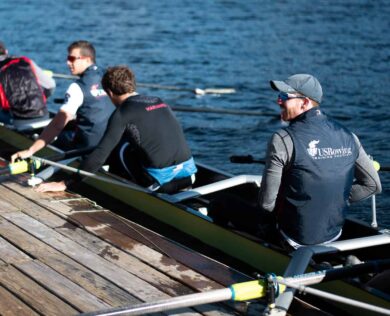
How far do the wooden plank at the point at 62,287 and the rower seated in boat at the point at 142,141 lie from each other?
73.1 inches

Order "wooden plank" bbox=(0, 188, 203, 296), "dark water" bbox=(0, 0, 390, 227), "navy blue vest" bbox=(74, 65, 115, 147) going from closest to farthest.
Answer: "wooden plank" bbox=(0, 188, 203, 296) < "navy blue vest" bbox=(74, 65, 115, 147) < "dark water" bbox=(0, 0, 390, 227)

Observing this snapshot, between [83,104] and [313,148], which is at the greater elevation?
[313,148]

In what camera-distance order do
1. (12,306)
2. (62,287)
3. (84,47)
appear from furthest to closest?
(84,47) → (62,287) → (12,306)

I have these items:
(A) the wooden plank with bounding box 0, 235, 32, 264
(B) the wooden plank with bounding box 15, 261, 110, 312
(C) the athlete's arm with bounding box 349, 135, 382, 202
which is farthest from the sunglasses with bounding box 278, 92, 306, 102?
(A) the wooden plank with bounding box 0, 235, 32, 264

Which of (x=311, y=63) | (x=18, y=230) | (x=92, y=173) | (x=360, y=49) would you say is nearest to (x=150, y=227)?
(x=92, y=173)

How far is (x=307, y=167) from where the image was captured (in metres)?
6.60

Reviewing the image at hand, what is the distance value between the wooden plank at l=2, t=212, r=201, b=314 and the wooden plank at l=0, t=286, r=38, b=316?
834 mm

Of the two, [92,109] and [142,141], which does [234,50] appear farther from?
[142,141]

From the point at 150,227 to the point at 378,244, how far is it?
110 inches

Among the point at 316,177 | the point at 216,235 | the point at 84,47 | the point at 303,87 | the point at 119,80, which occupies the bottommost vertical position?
the point at 216,235

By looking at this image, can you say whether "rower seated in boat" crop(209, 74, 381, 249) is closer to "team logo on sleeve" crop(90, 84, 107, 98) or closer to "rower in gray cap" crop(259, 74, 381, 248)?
"rower in gray cap" crop(259, 74, 381, 248)

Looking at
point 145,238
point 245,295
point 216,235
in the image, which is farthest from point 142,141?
point 245,295

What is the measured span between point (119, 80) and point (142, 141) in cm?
73

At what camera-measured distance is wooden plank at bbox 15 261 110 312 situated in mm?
6441
